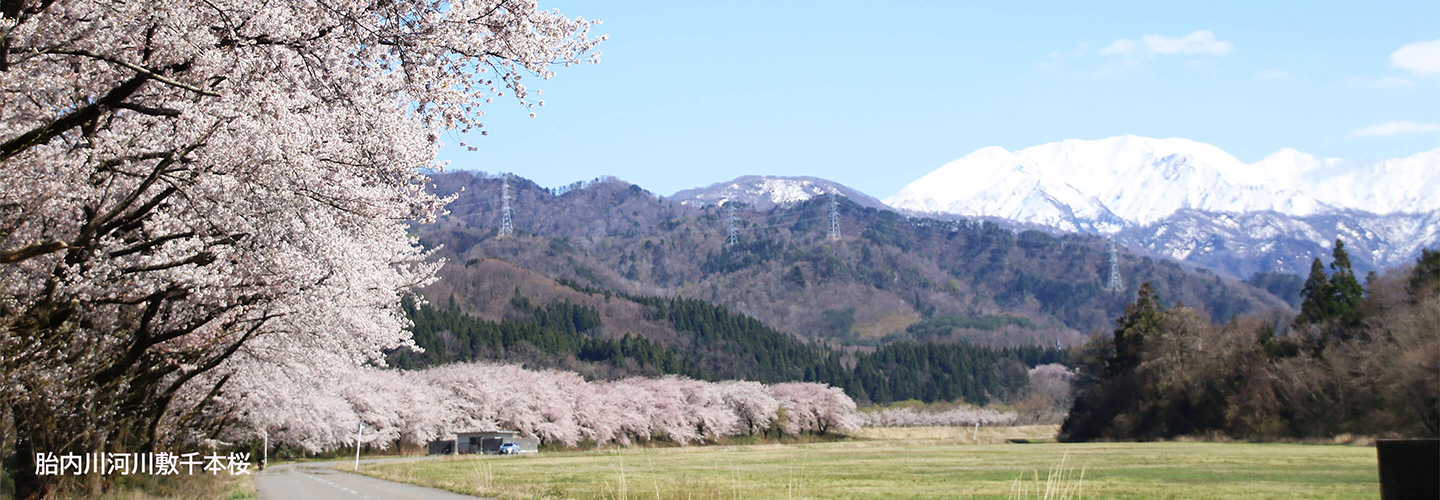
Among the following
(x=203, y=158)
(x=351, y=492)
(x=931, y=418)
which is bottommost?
(x=931, y=418)

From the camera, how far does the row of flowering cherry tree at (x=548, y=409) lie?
81688 millimetres

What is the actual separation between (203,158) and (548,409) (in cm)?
9314

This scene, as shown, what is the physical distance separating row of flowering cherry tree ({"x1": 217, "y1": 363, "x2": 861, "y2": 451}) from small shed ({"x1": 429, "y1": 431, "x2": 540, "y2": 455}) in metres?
1.37

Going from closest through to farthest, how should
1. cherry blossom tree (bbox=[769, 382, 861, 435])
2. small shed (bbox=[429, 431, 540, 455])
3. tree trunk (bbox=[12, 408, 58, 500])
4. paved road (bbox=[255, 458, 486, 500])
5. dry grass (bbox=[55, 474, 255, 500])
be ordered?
tree trunk (bbox=[12, 408, 58, 500])
dry grass (bbox=[55, 474, 255, 500])
paved road (bbox=[255, 458, 486, 500])
small shed (bbox=[429, 431, 540, 455])
cherry blossom tree (bbox=[769, 382, 861, 435])

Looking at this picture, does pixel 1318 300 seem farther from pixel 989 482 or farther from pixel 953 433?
pixel 989 482

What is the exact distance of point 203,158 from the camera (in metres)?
11.7

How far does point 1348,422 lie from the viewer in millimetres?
67750

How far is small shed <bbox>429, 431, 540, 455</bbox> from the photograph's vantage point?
91.8 m

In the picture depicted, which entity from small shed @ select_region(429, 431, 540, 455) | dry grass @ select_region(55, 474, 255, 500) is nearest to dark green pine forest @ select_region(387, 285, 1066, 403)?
small shed @ select_region(429, 431, 540, 455)

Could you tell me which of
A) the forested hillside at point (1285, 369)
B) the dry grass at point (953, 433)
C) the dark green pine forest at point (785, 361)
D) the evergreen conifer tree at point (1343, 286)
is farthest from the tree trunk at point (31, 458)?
the dark green pine forest at point (785, 361)

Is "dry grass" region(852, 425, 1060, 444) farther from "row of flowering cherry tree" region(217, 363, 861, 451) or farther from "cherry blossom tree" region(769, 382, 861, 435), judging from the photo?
"row of flowering cherry tree" region(217, 363, 861, 451)

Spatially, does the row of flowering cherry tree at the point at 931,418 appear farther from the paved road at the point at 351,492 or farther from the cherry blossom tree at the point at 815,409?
the paved road at the point at 351,492

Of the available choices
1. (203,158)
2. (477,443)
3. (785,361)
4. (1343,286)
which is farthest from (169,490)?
(785,361)

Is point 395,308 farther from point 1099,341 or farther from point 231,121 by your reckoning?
point 1099,341
